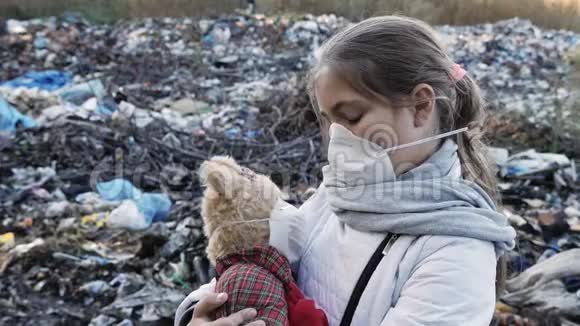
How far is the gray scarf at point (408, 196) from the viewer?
848mm

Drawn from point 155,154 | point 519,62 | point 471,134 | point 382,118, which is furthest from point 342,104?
point 519,62

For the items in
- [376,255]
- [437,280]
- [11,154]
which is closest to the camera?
[437,280]

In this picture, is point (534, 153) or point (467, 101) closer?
point (467, 101)

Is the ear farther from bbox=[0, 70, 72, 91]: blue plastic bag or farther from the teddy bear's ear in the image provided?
bbox=[0, 70, 72, 91]: blue plastic bag

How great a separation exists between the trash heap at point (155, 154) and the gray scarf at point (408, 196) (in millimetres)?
1446

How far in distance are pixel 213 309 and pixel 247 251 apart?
13cm

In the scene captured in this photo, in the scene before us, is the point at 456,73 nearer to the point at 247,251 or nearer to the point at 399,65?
the point at 399,65

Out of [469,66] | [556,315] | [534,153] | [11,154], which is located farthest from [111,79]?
[556,315]

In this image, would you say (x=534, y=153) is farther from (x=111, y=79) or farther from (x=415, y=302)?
(x=111, y=79)

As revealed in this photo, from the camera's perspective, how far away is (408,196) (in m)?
0.90

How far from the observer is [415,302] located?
796mm

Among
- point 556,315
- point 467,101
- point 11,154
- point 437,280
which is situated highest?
point 467,101

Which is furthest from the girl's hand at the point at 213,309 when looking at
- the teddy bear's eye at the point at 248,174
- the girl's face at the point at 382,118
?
the girl's face at the point at 382,118

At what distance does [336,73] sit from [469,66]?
20.7ft
